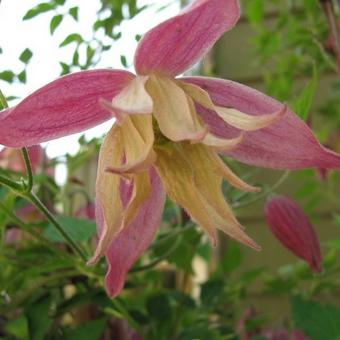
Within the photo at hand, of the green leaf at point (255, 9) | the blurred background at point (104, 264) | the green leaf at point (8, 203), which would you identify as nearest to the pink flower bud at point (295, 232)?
the blurred background at point (104, 264)

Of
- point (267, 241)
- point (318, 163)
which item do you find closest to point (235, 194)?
point (318, 163)

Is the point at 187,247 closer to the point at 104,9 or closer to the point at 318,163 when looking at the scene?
the point at 104,9

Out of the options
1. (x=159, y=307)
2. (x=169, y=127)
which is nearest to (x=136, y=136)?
(x=169, y=127)

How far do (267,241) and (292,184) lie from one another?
151mm

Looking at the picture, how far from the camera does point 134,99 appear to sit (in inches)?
13.9

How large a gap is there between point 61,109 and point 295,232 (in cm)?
32

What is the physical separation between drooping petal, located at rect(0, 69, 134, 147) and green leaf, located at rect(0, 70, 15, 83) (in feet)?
0.60

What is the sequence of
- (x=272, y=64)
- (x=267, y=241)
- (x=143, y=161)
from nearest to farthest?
(x=143, y=161) < (x=267, y=241) < (x=272, y=64)

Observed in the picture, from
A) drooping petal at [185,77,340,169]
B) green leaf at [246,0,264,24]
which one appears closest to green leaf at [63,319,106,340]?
drooping petal at [185,77,340,169]

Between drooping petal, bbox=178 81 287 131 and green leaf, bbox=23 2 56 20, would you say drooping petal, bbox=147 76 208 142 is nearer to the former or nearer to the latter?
drooping petal, bbox=178 81 287 131

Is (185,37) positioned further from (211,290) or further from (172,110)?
(211,290)

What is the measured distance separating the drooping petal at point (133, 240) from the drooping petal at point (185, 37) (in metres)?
0.07

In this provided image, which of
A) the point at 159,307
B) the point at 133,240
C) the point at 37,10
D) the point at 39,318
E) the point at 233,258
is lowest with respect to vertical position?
the point at 233,258

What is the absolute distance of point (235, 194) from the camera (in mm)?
715
